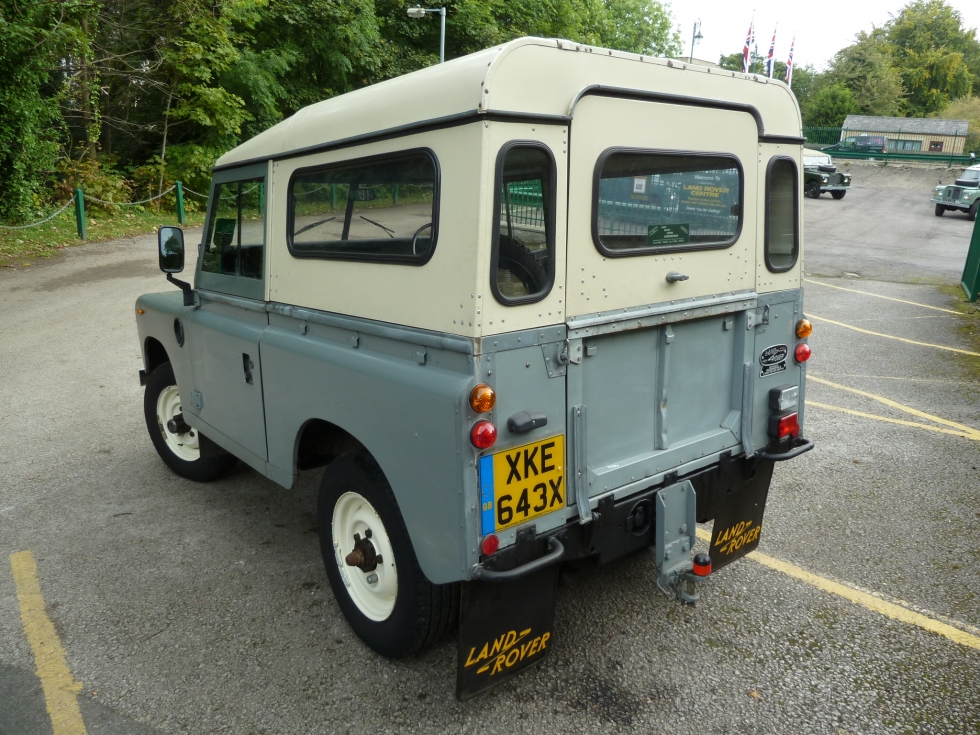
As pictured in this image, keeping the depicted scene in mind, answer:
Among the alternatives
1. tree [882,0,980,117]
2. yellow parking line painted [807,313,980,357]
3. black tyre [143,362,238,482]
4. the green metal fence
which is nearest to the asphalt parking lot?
black tyre [143,362,238,482]

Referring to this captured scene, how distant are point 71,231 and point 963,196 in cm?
2596

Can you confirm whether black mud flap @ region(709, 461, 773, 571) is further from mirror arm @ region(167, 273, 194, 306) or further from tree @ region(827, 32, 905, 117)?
tree @ region(827, 32, 905, 117)

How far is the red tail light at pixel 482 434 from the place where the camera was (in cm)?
264

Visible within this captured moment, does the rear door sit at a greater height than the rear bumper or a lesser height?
greater

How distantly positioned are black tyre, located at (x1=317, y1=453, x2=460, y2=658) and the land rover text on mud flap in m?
0.01

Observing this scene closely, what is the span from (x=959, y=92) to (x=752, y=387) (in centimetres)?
9173

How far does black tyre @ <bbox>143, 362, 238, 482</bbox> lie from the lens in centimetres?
525

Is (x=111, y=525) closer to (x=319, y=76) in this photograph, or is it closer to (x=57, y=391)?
(x=57, y=391)

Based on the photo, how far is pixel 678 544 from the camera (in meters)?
3.37

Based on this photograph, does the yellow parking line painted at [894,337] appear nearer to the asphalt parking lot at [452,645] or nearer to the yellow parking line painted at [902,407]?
the yellow parking line painted at [902,407]

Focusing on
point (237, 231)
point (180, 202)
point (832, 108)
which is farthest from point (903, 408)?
point (832, 108)

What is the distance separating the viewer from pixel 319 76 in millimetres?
23969

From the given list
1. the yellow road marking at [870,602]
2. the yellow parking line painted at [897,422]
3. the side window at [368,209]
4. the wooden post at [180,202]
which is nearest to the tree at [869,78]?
the wooden post at [180,202]

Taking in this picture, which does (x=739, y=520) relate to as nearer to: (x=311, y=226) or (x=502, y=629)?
(x=502, y=629)
